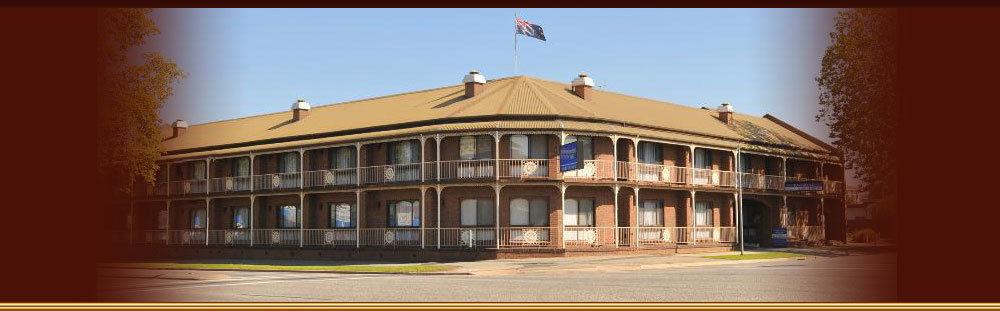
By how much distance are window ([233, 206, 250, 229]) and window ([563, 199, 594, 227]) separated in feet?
58.6

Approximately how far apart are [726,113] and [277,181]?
77.1 ft

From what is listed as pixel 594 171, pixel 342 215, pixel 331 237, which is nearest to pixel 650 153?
pixel 594 171

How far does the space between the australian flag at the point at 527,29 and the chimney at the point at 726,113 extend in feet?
46.9

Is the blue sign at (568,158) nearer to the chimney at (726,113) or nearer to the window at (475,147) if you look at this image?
the window at (475,147)

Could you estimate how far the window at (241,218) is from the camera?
4797 centimetres

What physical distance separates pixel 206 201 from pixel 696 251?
24.3 meters

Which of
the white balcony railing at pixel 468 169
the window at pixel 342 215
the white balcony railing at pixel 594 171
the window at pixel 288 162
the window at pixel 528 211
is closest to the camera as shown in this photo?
the white balcony railing at pixel 468 169

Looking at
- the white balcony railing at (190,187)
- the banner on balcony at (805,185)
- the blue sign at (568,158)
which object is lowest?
the banner on balcony at (805,185)

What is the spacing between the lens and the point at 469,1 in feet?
30.2

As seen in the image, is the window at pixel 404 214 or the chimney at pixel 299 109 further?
the chimney at pixel 299 109

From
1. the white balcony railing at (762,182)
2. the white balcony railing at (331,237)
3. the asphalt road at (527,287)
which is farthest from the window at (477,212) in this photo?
the white balcony railing at (762,182)

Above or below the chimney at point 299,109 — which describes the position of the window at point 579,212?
below

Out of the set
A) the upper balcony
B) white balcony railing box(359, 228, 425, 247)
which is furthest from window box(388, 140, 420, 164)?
white balcony railing box(359, 228, 425, 247)

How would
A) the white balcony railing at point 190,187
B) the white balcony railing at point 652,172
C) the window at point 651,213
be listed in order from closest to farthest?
the white balcony railing at point 652,172, the window at point 651,213, the white balcony railing at point 190,187
